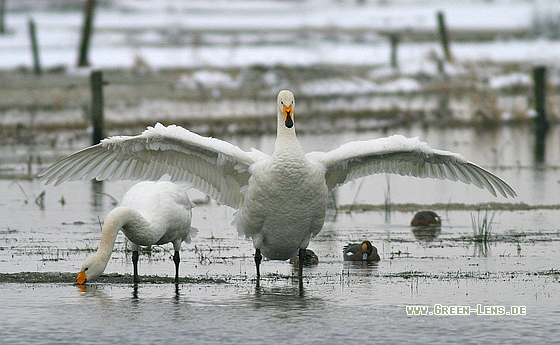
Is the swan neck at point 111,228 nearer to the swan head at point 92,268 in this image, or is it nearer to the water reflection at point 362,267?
the swan head at point 92,268

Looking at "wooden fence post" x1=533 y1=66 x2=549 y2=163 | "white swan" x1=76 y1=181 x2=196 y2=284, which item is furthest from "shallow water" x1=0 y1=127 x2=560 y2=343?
"wooden fence post" x1=533 y1=66 x2=549 y2=163

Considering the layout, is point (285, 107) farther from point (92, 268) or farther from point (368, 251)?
point (92, 268)

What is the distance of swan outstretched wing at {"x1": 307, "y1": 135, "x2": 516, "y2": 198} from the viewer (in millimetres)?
11203

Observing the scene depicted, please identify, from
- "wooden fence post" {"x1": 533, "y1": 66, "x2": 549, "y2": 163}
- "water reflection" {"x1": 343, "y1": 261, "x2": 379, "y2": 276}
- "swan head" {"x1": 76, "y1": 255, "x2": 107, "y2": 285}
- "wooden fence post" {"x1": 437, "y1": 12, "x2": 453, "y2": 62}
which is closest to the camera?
"swan head" {"x1": 76, "y1": 255, "x2": 107, "y2": 285}

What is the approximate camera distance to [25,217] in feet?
48.6

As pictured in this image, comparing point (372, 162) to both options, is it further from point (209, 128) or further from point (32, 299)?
point (209, 128)

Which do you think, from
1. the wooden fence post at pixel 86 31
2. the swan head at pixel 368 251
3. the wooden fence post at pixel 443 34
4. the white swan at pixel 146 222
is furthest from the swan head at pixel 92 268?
the wooden fence post at pixel 443 34

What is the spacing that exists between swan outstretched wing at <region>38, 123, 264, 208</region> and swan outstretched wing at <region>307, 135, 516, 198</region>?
2.72ft

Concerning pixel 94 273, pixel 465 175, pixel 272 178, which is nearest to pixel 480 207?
pixel 465 175

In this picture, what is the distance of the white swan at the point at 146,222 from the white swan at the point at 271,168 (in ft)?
1.01

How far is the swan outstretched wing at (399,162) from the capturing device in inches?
441

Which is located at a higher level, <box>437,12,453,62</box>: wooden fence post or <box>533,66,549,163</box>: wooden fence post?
<box>437,12,453,62</box>: wooden fence post

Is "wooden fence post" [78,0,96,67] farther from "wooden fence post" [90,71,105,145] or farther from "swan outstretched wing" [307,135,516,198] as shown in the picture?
"swan outstretched wing" [307,135,516,198]

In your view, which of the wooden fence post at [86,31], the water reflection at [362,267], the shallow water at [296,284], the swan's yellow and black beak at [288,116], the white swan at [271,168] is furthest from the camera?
the wooden fence post at [86,31]
